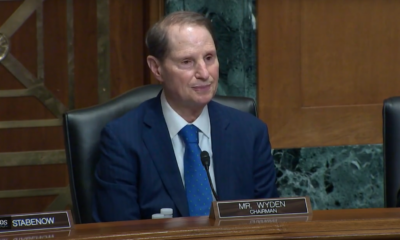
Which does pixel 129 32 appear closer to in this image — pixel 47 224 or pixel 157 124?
pixel 157 124

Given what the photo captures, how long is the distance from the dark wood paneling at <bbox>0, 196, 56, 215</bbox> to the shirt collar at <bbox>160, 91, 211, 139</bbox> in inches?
60.5

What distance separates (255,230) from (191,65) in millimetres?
924

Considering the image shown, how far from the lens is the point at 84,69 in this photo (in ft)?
11.6

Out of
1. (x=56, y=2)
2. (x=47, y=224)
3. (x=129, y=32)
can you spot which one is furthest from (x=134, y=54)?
(x=47, y=224)

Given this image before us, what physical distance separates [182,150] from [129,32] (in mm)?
1438

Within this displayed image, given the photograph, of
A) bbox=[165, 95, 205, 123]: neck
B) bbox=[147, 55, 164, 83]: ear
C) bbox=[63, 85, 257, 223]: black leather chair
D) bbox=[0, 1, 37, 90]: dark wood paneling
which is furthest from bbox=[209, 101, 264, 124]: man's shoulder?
bbox=[0, 1, 37, 90]: dark wood paneling

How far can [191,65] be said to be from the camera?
87.8 inches

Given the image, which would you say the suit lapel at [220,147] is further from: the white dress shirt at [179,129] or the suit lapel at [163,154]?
the suit lapel at [163,154]

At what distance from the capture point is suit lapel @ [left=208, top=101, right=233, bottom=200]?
2.21 meters

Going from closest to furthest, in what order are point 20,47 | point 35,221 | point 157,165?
point 35,221
point 157,165
point 20,47

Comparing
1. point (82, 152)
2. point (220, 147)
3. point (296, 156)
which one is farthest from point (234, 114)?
point (296, 156)

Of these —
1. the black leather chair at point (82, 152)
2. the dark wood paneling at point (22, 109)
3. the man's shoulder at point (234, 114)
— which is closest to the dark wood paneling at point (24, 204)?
the dark wood paneling at point (22, 109)

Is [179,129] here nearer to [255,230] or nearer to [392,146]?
[392,146]

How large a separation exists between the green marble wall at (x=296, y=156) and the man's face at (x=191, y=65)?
1151 mm
